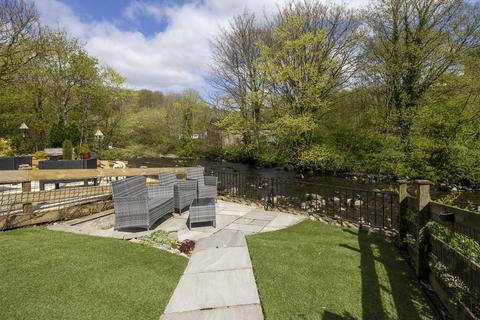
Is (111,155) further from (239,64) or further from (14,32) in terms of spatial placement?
(239,64)

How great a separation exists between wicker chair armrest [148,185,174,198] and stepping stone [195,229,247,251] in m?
2.04

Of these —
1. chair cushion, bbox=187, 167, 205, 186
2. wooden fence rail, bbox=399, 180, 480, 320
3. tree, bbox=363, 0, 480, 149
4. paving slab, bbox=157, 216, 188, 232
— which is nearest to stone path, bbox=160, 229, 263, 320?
paving slab, bbox=157, 216, 188, 232

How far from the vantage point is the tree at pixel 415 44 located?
13289 mm

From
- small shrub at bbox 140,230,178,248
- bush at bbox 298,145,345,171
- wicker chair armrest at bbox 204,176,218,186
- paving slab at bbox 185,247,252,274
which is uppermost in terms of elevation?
bush at bbox 298,145,345,171

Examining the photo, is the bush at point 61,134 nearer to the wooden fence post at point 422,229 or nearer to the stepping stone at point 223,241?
the stepping stone at point 223,241

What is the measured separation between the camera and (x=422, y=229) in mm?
3359

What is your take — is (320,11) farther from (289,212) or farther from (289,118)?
(289,212)

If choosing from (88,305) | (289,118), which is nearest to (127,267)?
(88,305)

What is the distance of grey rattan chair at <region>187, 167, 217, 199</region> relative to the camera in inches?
288

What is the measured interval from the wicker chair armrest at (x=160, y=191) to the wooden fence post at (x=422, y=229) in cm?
487

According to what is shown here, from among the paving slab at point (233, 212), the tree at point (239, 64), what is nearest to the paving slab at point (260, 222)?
the paving slab at point (233, 212)

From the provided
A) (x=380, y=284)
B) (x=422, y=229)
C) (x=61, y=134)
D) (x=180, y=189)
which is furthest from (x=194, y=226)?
(x=61, y=134)

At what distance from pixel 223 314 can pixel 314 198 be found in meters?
8.35

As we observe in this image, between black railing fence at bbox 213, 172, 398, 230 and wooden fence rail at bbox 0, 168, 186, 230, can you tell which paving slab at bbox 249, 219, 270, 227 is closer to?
black railing fence at bbox 213, 172, 398, 230
